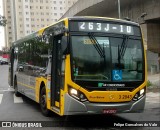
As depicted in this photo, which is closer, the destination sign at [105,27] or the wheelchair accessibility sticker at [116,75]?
the wheelchair accessibility sticker at [116,75]

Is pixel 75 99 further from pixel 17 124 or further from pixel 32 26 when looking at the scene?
pixel 32 26

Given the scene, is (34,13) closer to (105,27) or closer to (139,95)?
(105,27)

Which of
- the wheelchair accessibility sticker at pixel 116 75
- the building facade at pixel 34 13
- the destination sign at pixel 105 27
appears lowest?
the wheelchair accessibility sticker at pixel 116 75

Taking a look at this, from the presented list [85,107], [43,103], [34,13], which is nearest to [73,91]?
[85,107]

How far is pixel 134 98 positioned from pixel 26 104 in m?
5.62

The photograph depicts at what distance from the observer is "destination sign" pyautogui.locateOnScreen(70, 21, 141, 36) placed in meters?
8.73

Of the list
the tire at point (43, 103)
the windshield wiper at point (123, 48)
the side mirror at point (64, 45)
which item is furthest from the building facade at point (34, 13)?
the side mirror at point (64, 45)

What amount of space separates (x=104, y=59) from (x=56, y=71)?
158 centimetres

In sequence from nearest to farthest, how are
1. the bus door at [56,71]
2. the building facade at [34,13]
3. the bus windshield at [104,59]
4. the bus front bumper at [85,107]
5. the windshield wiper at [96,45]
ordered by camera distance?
the bus front bumper at [85,107], the bus windshield at [104,59], the windshield wiper at [96,45], the bus door at [56,71], the building facade at [34,13]

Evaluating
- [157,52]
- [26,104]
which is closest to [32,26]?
[157,52]

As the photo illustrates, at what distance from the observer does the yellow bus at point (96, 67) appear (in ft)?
27.5

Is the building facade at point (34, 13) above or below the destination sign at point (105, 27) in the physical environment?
above

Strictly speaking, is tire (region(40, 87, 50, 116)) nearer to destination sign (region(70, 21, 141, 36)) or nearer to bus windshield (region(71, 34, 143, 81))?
bus windshield (region(71, 34, 143, 81))

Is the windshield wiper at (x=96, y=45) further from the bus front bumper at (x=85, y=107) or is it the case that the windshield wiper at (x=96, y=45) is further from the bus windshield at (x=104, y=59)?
the bus front bumper at (x=85, y=107)
